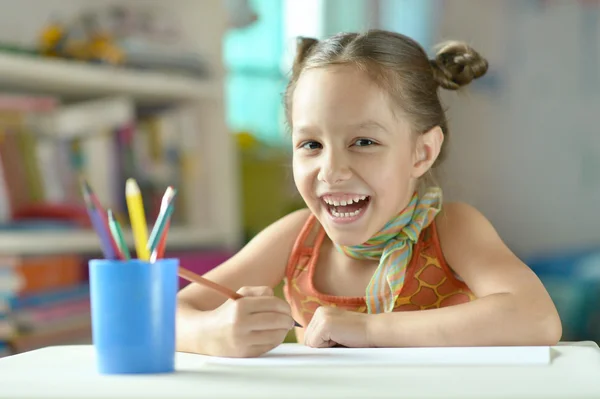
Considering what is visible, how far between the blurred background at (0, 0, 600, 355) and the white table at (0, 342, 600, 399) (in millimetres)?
669

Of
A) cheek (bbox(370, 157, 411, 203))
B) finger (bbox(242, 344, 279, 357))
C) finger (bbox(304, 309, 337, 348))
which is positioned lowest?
finger (bbox(304, 309, 337, 348))

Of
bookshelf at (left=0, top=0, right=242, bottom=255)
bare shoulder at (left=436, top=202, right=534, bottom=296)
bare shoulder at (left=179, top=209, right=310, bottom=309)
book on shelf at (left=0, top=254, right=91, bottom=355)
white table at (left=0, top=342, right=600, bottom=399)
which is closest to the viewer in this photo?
white table at (left=0, top=342, right=600, bottom=399)

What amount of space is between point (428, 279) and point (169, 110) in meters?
1.51

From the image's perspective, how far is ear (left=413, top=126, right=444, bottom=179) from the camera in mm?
1219

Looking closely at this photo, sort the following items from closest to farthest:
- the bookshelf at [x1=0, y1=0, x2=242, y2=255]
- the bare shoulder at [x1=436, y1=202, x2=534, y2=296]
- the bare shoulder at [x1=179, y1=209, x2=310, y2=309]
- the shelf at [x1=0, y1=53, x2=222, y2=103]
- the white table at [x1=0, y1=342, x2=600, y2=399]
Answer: the white table at [x1=0, y1=342, x2=600, y2=399]
the bare shoulder at [x1=436, y1=202, x2=534, y2=296]
the bare shoulder at [x1=179, y1=209, x2=310, y2=309]
the shelf at [x1=0, y1=53, x2=222, y2=103]
the bookshelf at [x1=0, y1=0, x2=242, y2=255]

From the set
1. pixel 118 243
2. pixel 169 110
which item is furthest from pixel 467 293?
pixel 169 110

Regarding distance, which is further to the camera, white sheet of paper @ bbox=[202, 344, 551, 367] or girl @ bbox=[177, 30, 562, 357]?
girl @ bbox=[177, 30, 562, 357]

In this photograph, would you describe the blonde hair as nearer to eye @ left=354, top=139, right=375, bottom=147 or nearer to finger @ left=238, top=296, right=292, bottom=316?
eye @ left=354, top=139, right=375, bottom=147

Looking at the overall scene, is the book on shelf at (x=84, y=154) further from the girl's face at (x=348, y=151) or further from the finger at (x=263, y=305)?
the finger at (x=263, y=305)

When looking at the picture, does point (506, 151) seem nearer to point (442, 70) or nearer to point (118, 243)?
point (442, 70)

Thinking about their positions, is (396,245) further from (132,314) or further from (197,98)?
(197,98)

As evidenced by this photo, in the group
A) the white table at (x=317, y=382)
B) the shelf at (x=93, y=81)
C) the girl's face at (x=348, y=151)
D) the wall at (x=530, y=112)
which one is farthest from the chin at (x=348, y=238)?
the wall at (x=530, y=112)

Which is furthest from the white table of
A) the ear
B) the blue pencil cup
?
the ear

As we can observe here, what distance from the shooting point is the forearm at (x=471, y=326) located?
3.02 ft
